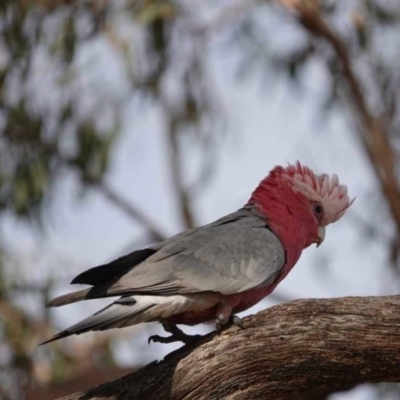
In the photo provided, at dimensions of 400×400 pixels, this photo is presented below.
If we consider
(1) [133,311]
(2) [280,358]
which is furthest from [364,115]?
(1) [133,311]

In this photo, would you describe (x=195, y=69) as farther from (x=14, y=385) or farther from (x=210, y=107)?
(x=14, y=385)

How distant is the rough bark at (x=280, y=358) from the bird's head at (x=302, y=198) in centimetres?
61

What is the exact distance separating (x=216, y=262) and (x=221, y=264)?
0.02 meters

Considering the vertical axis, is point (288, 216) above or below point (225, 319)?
above

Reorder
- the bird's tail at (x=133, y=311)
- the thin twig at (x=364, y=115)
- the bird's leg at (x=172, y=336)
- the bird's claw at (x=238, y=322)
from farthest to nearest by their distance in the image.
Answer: the thin twig at (x=364, y=115) → the bird's leg at (x=172, y=336) → the bird's claw at (x=238, y=322) → the bird's tail at (x=133, y=311)

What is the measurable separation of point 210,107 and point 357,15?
1474 millimetres

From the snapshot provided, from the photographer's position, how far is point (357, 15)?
30.2ft

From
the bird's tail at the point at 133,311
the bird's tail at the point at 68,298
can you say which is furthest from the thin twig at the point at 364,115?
the bird's tail at the point at 68,298

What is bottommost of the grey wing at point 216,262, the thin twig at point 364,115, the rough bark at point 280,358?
the rough bark at point 280,358

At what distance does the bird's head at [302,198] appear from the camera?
478 centimetres

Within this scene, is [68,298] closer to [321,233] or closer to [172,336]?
[172,336]

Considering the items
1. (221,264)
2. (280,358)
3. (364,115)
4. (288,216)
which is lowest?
(280,358)

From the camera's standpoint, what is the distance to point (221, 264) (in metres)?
4.38

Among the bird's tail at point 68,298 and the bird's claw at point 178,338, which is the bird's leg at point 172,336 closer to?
the bird's claw at point 178,338
